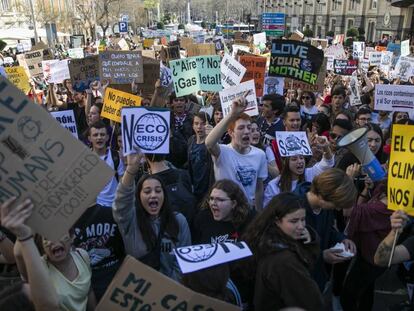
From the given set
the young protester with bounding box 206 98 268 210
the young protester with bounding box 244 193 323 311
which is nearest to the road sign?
the young protester with bounding box 206 98 268 210

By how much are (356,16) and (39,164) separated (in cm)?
4627

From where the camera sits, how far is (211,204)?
341 cm

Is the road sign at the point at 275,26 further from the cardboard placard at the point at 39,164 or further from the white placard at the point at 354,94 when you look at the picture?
the cardboard placard at the point at 39,164

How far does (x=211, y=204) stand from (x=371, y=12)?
42973mm

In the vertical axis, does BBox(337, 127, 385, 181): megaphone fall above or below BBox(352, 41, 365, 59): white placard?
above

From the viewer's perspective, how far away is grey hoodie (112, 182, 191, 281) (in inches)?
119

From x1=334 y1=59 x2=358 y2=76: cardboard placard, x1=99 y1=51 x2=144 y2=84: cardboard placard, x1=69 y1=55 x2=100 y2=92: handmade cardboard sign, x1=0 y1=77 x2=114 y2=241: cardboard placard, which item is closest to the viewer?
x1=0 y1=77 x2=114 y2=241: cardboard placard

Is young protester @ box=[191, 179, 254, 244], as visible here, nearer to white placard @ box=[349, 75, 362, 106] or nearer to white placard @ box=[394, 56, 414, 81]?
white placard @ box=[349, 75, 362, 106]

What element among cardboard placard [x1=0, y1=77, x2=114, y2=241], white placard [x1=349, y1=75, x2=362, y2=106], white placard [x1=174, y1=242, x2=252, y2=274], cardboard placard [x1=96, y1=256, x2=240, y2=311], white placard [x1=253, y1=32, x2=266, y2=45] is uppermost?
cardboard placard [x1=0, y1=77, x2=114, y2=241]

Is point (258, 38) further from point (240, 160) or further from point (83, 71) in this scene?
point (240, 160)

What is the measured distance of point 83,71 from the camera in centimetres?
909

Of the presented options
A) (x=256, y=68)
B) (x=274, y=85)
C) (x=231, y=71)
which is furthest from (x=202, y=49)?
(x=231, y=71)

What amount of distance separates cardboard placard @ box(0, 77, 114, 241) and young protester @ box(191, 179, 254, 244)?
4.20 feet

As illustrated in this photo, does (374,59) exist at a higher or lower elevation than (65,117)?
lower
